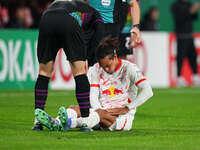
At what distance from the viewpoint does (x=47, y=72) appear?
736cm

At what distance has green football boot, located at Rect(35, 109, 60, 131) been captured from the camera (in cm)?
693

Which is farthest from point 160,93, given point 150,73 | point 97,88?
point 97,88

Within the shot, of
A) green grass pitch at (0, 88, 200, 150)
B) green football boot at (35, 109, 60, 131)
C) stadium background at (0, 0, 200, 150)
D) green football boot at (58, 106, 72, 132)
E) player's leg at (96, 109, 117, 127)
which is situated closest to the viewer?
green grass pitch at (0, 88, 200, 150)

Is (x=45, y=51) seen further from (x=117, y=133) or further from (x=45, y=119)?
(x=117, y=133)

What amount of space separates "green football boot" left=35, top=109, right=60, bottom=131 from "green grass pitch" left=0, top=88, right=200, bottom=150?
97 millimetres

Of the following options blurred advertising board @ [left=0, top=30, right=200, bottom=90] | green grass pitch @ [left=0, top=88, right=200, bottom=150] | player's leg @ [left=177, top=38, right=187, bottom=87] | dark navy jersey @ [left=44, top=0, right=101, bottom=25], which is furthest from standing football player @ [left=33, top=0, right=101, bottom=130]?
player's leg @ [left=177, top=38, right=187, bottom=87]

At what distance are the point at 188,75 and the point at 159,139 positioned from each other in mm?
12948

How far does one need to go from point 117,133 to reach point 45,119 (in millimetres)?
888

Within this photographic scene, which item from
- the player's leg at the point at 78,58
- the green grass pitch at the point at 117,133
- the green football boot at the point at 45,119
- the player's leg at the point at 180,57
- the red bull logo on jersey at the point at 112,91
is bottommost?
the player's leg at the point at 180,57

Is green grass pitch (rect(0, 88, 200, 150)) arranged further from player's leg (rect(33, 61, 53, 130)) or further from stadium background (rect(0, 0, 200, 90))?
stadium background (rect(0, 0, 200, 90))

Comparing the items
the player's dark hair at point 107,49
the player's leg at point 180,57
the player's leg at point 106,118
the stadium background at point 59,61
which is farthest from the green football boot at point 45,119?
the player's leg at point 180,57

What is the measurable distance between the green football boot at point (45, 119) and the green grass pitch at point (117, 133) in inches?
3.8

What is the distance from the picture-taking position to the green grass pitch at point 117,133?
630 centimetres

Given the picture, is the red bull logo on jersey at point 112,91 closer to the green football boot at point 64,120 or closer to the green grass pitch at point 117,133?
the green grass pitch at point 117,133
